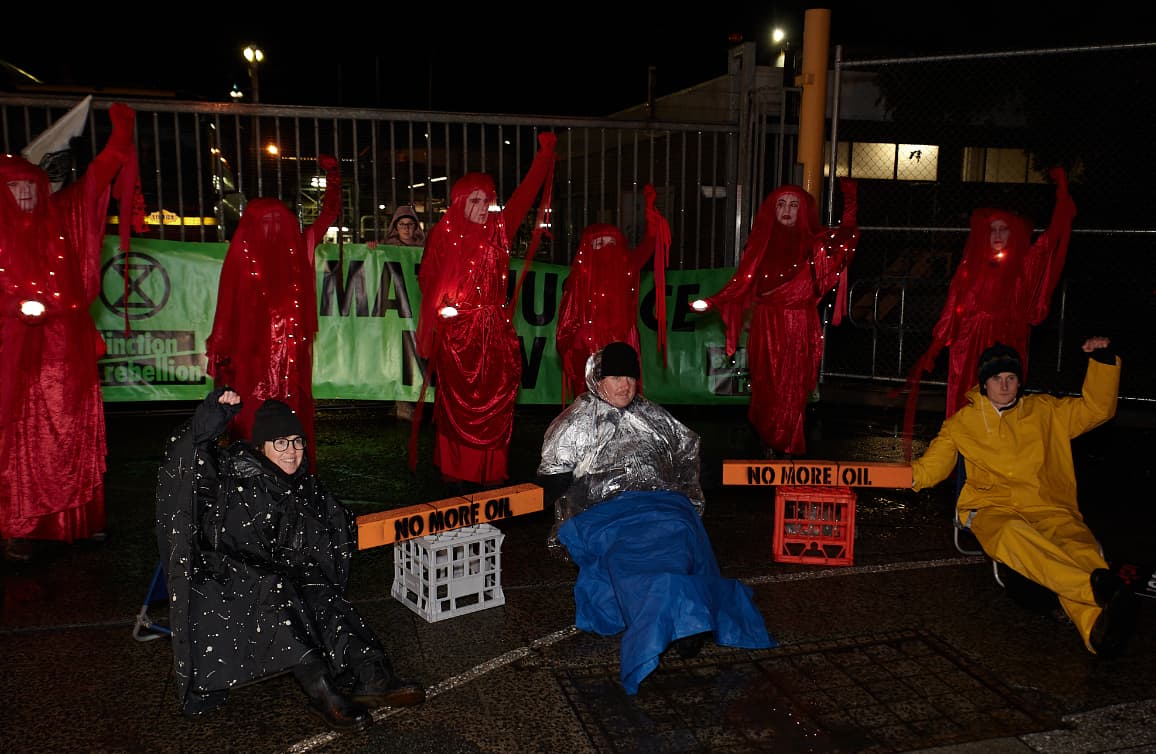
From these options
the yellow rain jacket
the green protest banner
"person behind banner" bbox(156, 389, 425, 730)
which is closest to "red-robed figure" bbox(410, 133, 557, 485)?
the green protest banner

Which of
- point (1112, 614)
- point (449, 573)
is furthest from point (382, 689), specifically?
point (1112, 614)

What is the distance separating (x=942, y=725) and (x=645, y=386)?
18.4 feet

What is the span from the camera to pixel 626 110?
763 inches

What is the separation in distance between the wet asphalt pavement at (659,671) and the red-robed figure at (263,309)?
111 centimetres

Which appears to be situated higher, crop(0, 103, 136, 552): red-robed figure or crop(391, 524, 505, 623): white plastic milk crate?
crop(0, 103, 136, 552): red-robed figure

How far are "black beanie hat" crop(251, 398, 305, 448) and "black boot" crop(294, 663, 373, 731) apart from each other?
0.84 metres

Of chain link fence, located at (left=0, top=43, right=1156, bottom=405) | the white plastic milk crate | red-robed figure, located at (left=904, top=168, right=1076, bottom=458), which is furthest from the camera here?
chain link fence, located at (left=0, top=43, right=1156, bottom=405)

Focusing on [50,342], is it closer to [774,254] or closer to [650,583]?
[650,583]

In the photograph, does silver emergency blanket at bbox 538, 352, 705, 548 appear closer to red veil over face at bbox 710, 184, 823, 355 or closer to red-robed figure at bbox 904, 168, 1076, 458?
red veil over face at bbox 710, 184, 823, 355

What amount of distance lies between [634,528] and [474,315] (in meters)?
2.40

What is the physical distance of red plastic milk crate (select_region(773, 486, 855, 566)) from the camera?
4.96 m

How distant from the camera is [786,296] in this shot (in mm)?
6539

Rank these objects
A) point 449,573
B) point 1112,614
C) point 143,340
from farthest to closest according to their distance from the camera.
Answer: point 143,340 → point 449,573 → point 1112,614

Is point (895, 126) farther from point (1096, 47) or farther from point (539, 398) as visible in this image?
point (539, 398)
